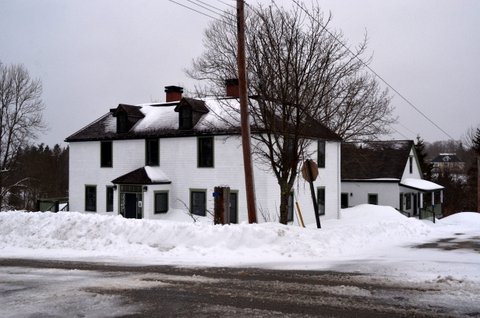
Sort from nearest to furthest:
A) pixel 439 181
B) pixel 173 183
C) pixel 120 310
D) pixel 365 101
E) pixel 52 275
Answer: pixel 120 310 < pixel 52 275 < pixel 173 183 < pixel 365 101 < pixel 439 181

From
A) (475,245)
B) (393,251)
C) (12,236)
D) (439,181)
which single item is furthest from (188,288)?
(439,181)

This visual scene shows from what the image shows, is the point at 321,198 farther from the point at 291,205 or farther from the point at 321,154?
the point at 291,205

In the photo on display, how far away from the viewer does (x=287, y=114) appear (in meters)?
15.5

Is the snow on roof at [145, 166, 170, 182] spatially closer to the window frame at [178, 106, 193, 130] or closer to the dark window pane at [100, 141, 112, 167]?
the window frame at [178, 106, 193, 130]

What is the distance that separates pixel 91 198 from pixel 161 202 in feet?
19.8

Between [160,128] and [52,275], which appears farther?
[160,128]

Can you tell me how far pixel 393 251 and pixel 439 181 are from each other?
157 feet

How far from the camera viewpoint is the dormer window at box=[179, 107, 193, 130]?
25859 mm

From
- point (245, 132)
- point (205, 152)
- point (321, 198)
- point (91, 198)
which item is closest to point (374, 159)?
point (321, 198)

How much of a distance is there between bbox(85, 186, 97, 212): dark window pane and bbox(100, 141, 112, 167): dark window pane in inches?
68.1

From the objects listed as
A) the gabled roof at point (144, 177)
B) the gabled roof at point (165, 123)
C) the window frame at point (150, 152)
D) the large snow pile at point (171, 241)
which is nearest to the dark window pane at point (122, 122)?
the gabled roof at point (165, 123)

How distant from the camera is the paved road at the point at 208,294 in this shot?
6895 mm

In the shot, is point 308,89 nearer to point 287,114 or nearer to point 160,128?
point 287,114

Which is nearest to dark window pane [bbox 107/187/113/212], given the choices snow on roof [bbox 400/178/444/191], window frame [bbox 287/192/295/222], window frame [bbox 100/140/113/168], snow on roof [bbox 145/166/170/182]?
window frame [bbox 100/140/113/168]
